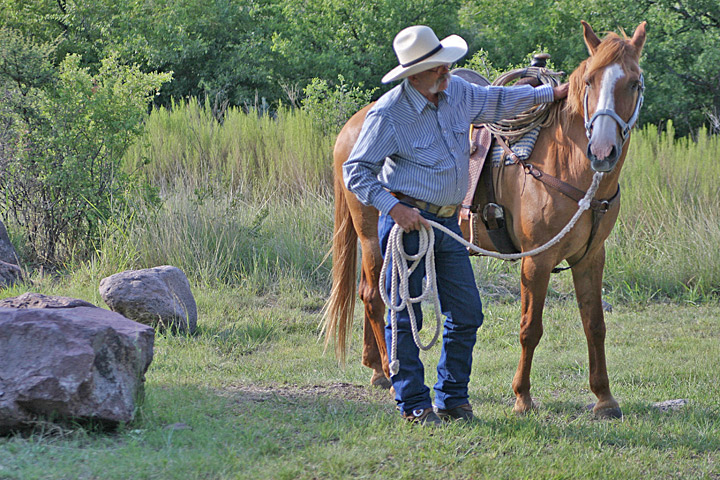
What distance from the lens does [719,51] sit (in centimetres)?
1481

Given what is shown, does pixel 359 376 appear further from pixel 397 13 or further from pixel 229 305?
pixel 397 13

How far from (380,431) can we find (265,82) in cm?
1333

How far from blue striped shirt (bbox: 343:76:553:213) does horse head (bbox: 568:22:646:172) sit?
666 mm

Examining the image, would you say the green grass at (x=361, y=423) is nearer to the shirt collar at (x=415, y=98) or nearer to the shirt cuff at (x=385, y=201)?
the shirt cuff at (x=385, y=201)

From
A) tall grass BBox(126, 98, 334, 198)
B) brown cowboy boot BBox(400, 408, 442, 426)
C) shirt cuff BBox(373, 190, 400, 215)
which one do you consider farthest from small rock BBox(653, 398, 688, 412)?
tall grass BBox(126, 98, 334, 198)

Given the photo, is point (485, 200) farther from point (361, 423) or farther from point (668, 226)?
point (668, 226)

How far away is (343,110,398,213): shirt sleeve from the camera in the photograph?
3.89m

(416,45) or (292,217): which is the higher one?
(416,45)

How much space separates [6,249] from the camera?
786 centimetres

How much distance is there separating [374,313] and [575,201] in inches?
60.2

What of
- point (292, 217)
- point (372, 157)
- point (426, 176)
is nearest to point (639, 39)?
point (426, 176)

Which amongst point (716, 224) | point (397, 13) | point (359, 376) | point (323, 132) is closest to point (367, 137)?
point (359, 376)

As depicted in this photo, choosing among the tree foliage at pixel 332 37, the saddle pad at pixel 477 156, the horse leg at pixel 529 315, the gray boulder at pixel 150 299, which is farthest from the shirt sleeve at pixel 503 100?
the tree foliage at pixel 332 37

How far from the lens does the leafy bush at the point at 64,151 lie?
322 inches
